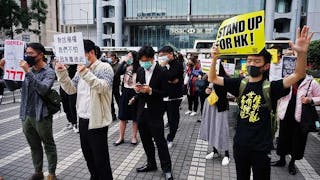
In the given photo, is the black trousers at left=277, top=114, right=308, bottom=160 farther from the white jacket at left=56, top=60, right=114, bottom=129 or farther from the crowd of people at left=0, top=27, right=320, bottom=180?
the white jacket at left=56, top=60, right=114, bottom=129

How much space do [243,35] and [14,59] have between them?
2.89 m

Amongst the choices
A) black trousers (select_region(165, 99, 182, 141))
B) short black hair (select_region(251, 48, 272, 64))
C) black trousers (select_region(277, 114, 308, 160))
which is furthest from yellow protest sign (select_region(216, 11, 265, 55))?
black trousers (select_region(165, 99, 182, 141))

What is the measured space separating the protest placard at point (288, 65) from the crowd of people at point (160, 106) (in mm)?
356

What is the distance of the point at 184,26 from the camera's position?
49906 millimetres

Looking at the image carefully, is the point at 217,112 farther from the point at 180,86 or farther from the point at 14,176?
the point at 14,176

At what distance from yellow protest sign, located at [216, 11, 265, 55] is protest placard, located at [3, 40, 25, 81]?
8.33 ft

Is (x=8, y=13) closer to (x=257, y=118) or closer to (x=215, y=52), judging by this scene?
(x=215, y=52)

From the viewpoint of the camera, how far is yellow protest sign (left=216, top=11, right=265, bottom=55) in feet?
8.43

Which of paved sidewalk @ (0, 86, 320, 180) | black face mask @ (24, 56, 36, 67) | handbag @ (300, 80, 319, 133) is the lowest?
paved sidewalk @ (0, 86, 320, 180)

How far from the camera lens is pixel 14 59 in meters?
3.54

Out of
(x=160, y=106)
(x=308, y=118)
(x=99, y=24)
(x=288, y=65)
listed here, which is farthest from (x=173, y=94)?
(x=99, y=24)

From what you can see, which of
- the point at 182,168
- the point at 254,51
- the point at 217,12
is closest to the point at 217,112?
the point at 182,168

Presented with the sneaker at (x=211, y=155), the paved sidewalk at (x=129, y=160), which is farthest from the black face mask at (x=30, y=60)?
the sneaker at (x=211, y=155)

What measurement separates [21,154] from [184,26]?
4723cm
